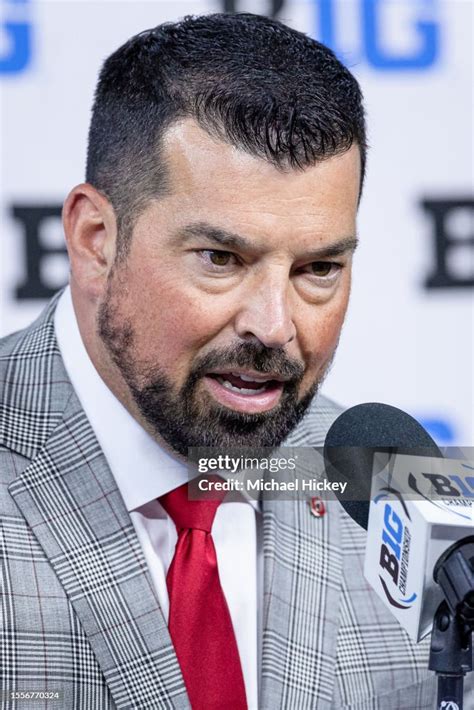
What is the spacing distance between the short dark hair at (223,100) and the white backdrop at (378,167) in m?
0.63

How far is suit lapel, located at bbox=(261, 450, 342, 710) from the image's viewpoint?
1.33 metres

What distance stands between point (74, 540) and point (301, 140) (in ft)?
1.83

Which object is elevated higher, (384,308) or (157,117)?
(157,117)

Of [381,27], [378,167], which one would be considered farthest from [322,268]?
[381,27]

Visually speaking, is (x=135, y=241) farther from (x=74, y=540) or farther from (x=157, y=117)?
(x=74, y=540)

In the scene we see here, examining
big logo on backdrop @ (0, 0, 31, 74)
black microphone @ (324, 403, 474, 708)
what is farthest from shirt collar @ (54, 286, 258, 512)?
big logo on backdrop @ (0, 0, 31, 74)

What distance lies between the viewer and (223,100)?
4.04ft

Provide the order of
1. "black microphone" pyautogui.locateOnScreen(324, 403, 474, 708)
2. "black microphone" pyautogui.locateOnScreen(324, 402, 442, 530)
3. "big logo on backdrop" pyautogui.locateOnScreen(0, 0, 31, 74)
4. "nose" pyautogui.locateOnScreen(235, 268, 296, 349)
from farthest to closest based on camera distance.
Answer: "big logo on backdrop" pyautogui.locateOnScreen(0, 0, 31, 74) < "nose" pyautogui.locateOnScreen(235, 268, 296, 349) < "black microphone" pyautogui.locateOnScreen(324, 402, 442, 530) < "black microphone" pyautogui.locateOnScreen(324, 403, 474, 708)

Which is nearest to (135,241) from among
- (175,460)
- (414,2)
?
(175,460)

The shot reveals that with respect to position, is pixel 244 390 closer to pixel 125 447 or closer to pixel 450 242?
pixel 125 447

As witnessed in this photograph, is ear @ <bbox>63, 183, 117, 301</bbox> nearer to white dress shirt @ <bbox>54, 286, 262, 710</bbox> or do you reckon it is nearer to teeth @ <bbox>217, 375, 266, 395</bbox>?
white dress shirt @ <bbox>54, 286, 262, 710</bbox>

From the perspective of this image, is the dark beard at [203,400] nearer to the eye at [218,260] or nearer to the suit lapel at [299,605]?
the eye at [218,260]

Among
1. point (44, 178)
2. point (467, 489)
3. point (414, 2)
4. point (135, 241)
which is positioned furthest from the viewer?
point (414, 2)

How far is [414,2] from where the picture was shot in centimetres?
216
